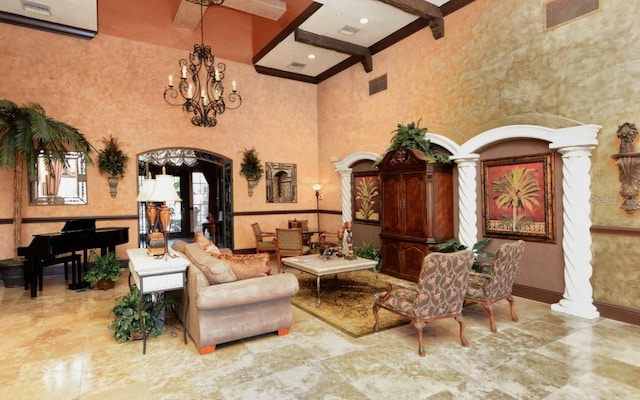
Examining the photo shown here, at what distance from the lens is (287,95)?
9508 mm

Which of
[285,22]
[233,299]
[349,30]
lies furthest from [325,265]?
[285,22]

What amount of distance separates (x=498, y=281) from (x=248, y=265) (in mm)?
2817

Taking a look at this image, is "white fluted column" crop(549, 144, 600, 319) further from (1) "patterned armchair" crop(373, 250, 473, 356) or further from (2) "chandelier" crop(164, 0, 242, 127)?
(2) "chandelier" crop(164, 0, 242, 127)

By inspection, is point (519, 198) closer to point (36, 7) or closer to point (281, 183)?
point (281, 183)

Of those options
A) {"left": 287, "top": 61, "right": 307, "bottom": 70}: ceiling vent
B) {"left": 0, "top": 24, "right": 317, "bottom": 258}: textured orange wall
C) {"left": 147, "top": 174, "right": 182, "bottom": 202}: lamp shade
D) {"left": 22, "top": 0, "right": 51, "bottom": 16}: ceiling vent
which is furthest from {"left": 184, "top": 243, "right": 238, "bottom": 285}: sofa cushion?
{"left": 287, "top": 61, "right": 307, "bottom": 70}: ceiling vent

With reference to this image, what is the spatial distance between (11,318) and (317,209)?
269 inches

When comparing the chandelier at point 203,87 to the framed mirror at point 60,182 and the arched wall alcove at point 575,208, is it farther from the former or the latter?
the arched wall alcove at point 575,208

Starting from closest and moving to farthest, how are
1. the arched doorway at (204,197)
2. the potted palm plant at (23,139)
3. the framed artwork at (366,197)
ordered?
the potted palm plant at (23,139), the framed artwork at (366,197), the arched doorway at (204,197)

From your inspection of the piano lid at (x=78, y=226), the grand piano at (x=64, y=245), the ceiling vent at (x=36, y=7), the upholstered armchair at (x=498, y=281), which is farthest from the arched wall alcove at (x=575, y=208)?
the ceiling vent at (x=36, y=7)

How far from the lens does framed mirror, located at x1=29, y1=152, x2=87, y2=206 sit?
6.76 meters

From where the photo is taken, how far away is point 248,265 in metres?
3.80

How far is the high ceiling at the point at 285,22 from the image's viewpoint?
6199mm

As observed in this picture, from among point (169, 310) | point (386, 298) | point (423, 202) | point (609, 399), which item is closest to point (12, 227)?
point (169, 310)

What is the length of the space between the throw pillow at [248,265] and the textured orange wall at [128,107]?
495 cm
